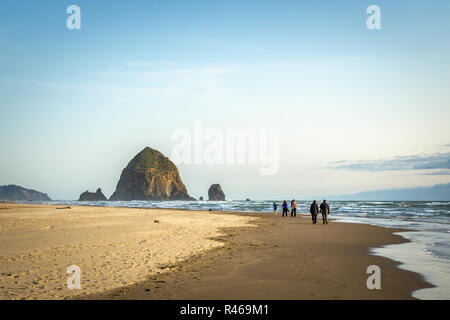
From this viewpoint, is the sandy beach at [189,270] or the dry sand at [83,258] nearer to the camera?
the sandy beach at [189,270]

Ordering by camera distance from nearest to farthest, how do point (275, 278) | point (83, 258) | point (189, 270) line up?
point (275, 278) < point (189, 270) < point (83, 258)

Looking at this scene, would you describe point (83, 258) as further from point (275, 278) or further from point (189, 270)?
point (275, 278)

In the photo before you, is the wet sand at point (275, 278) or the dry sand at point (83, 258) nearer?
the wet sand at point (275, 278)

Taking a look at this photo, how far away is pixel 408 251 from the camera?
13.4m

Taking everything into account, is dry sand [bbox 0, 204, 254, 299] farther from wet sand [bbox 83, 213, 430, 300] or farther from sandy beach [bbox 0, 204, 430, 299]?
wet sand [bbox 83, 213, 430, 300]

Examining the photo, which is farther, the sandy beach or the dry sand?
the dry sand

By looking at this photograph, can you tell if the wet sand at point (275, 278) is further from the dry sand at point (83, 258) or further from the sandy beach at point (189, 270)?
the dry sand at point (83, 258)

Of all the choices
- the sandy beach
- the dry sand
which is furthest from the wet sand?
the dry sand

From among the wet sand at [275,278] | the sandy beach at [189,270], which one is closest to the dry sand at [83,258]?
the sandy beach at [189,270]

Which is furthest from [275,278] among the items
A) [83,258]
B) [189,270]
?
[83,258]

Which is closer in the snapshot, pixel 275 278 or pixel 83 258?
pixel 275 278
